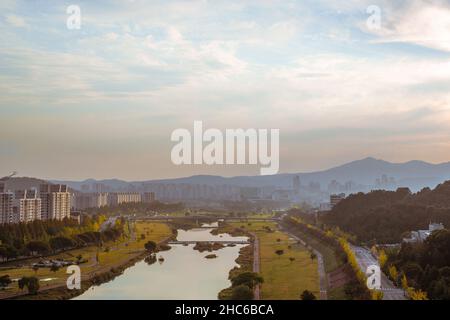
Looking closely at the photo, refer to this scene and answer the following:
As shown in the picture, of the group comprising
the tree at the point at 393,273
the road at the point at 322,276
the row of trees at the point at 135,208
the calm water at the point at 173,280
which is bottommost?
the calm water at the point at 173,280

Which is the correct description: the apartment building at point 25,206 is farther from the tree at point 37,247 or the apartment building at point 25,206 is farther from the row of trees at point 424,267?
the row of trees at point 424,267

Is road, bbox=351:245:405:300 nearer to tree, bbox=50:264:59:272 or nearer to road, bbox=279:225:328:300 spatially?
road, bbox=279:225:328:300

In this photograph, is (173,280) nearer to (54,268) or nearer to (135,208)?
(54,268)

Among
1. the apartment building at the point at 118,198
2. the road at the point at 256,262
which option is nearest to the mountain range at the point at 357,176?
the apartment building at the point at 118,198

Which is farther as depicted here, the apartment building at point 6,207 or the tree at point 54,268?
the apartment building at point 6,207

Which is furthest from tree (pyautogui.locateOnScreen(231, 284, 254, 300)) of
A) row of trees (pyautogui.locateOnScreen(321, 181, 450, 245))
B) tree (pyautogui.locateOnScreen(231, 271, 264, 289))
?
row of trees (pyautogui.locateOnScreen(321, 181, 450, 245))
